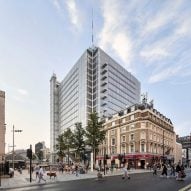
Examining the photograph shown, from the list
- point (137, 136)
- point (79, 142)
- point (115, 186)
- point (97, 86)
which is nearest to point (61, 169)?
point (79, 142)

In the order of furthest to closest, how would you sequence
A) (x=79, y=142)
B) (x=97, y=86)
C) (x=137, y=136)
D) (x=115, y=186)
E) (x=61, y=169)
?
(x=97, y=86)
(x=137, y=136)
(x=79, y=142)
(x=61, y=169)
(x=115, y=186)

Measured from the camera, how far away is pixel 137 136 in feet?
340

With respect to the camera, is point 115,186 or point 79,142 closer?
point 115,186

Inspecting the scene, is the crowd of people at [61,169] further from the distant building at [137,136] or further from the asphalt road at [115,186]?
the distant building at [137,136]

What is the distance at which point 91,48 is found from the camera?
169 m

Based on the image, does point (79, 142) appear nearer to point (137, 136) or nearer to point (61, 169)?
point (61, 169)

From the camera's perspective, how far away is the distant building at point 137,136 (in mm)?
102188

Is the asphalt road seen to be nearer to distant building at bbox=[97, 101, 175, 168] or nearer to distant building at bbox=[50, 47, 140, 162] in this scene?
distant building at bbox=[97, 101, 175, 168]

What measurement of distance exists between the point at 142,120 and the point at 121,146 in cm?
1282

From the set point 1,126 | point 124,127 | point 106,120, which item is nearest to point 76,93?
point 106,120

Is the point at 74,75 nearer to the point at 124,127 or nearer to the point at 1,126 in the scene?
the point at 124,127

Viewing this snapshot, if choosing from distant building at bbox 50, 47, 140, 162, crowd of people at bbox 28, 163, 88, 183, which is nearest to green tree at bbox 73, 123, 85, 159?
crowd of people at bbox 28, 163, 88, 183

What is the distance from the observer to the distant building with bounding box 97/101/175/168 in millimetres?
102188

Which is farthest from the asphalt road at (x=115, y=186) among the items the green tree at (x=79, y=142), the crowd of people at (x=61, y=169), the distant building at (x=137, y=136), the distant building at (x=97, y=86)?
the distant building at (x=97, y=86)
